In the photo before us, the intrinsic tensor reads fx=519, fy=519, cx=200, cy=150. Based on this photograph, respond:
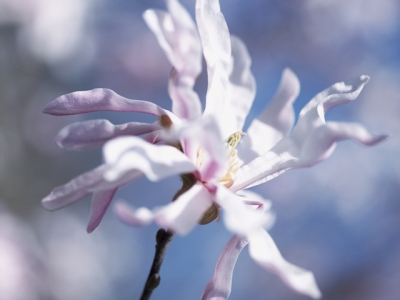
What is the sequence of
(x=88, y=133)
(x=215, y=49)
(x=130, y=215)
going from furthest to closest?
(x=215, y=49) < (x=88, y=133) < (x=130, y=215)

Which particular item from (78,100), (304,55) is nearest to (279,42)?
(304,55)

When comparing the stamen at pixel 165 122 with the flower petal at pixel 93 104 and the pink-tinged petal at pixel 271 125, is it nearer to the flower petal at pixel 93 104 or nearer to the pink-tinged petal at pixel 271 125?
the flower petal at pixel 93 104

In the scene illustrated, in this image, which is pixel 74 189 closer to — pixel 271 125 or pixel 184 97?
pixel 184 97

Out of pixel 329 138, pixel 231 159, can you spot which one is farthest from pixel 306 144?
pixel 231 159

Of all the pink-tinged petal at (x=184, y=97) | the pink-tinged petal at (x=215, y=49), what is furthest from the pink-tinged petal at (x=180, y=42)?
the pink-tinged petal at (x=215, y=49)

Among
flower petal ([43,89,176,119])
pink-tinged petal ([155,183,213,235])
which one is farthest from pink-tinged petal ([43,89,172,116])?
pink-tinged petal ([155,183,213,235])

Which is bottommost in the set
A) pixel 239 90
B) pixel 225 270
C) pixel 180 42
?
pixel 225 270

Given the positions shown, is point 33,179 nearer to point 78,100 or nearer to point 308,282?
point 78,100
